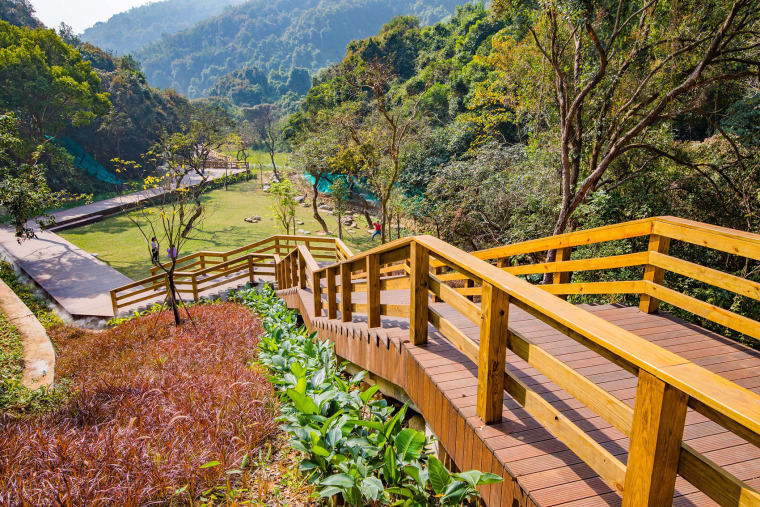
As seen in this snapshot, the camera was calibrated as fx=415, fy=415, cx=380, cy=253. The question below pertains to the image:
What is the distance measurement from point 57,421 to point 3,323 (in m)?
6.34

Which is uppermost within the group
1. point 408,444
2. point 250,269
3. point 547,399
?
point 547,399

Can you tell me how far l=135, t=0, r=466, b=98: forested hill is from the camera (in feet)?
564

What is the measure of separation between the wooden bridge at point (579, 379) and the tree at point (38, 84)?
25.0 metres

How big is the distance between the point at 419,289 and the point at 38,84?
28139 millimetres

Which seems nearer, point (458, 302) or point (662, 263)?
point (458, 302)

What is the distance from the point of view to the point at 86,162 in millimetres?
33594

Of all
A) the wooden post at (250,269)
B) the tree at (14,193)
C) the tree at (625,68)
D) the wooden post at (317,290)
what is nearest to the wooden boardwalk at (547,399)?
the wooden post at (317,290)

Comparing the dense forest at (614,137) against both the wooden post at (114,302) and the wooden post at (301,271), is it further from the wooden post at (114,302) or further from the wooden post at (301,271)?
the wooden post at (114,302)

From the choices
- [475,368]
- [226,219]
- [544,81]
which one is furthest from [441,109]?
[475,368]

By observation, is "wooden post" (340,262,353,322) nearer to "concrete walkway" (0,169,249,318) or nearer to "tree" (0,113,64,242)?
"concrete walkway" (0,169,249,318)

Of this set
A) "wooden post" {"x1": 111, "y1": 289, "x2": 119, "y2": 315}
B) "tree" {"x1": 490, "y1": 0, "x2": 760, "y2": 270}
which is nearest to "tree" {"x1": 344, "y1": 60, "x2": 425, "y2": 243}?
"tree" {"x1": 490, "y1": 0, "x2": 760, "y2": 270}

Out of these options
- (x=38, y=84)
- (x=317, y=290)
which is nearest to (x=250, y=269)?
(x=317, y=290)

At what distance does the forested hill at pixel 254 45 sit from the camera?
172000 mm

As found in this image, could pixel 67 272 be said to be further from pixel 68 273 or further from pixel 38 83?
pixel 38 83
